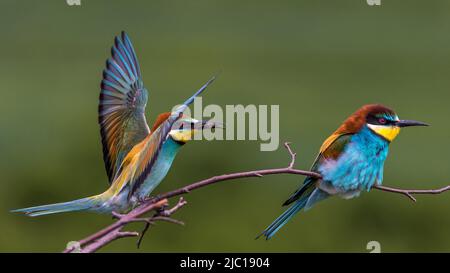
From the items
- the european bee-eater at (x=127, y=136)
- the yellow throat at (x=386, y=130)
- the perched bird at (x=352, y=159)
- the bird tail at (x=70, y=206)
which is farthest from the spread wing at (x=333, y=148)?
the bird tail at (x=70, y=206)

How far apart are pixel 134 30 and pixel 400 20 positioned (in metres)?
3.53

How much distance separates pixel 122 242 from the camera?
6.63 meters

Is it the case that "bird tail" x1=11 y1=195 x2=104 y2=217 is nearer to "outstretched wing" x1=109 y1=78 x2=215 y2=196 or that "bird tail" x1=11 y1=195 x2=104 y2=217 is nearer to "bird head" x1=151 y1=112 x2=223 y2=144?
"outstretched wing" x1=109 y1=78 x2=215 y2=196

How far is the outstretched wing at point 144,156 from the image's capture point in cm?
211

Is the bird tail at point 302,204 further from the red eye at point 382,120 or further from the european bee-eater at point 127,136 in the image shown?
the european bee-eater at point 127,136

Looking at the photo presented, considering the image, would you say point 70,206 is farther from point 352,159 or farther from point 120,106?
point 352,159

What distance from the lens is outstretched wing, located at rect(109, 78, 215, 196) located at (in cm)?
211

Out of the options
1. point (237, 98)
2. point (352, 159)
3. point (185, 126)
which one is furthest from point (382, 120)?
point (237, 98)

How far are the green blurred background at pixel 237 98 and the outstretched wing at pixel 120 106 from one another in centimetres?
346

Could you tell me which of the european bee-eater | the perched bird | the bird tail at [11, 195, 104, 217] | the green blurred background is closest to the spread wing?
the perched bird

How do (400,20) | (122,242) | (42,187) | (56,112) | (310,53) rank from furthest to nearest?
(400,20)
(310,53)
(56,112)
(42,187)
(122,242)

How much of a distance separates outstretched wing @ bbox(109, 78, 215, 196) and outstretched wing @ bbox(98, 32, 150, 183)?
0.06 m

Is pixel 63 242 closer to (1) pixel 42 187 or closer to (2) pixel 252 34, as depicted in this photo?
(1) pixel 42 187

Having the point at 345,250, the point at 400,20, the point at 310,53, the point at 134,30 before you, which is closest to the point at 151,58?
the point at 134,30
